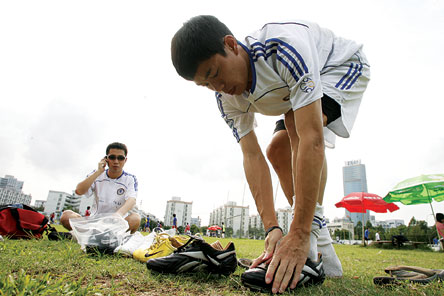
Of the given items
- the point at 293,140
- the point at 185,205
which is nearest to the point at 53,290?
the point at 293,140

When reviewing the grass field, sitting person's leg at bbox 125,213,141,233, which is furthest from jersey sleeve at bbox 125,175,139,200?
the grass field

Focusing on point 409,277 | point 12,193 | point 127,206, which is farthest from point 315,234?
point 12,193

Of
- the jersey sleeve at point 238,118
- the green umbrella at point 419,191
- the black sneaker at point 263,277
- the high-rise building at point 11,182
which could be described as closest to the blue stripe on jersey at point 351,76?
the jersey sleeve at point 238,118

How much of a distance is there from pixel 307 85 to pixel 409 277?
1.53m

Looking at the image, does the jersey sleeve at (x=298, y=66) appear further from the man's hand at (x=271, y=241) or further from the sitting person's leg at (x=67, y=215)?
the sitting person's leg at (x=67, y=215)

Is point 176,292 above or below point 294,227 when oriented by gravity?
below

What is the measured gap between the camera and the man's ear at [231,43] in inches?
64.1

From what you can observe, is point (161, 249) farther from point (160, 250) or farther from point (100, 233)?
point (100, 233)

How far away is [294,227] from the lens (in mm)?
1402

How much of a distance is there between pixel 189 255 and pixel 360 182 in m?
144

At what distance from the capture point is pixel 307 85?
1.42m

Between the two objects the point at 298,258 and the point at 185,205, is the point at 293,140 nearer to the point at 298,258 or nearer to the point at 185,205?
the point at 298,258

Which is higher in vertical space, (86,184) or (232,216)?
(86,184)

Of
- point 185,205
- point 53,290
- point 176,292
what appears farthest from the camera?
point 185,205
